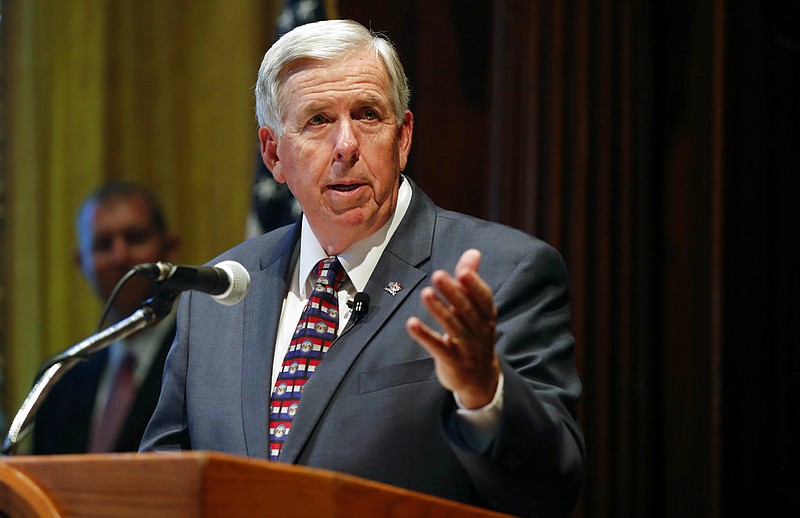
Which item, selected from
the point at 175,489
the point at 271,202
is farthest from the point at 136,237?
the point at 175,489

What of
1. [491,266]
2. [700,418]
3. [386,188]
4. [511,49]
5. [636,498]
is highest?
[511,49]

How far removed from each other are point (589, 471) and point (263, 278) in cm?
149

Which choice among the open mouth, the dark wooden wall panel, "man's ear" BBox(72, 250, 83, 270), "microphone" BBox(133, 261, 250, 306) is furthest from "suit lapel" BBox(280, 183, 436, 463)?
"man's ear" BBox(72, 250, 83, 270)

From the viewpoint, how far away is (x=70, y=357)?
5.63 ft

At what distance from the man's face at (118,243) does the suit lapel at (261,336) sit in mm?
2467

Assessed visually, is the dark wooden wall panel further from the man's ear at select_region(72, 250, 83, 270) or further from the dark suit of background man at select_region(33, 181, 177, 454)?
the man's ear at select_region(72, 250, 83, 270)

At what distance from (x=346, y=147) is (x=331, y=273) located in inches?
10.6

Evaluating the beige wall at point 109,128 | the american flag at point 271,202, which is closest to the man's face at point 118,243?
the beige wall at point 109,128

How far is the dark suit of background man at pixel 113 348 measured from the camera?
4.39 meters

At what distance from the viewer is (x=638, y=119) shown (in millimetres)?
3602

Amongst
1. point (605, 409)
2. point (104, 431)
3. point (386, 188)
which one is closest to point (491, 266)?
point (386, 188)

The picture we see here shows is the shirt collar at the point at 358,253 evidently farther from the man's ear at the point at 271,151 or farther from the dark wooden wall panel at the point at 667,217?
the dark wooden wall panel at the point at 667,217

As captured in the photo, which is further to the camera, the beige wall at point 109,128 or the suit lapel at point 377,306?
the beige wall at point 109,128

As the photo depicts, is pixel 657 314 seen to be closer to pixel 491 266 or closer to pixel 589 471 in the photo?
pixel 589 471
